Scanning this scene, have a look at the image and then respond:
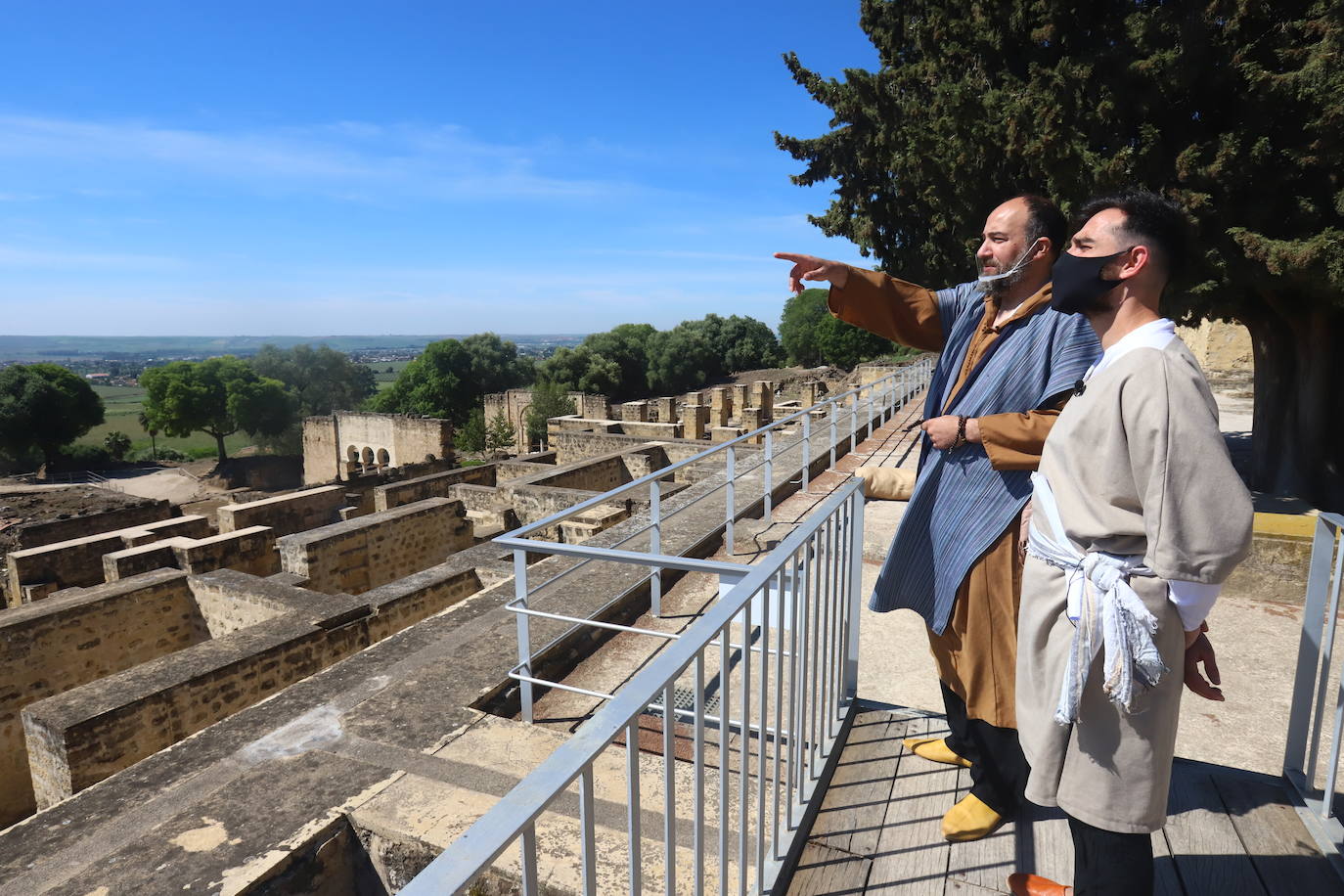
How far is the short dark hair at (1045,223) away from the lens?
84.4 inches

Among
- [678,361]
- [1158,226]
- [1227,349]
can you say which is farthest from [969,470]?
[678,361]

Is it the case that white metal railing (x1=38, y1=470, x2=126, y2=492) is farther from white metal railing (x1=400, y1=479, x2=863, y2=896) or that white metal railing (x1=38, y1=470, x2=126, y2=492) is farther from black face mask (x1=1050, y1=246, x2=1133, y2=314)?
black face mask (x1=1050, y1=246, x2=1133, y2=314)

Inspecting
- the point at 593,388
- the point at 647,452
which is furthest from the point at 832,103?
the point at 593,388

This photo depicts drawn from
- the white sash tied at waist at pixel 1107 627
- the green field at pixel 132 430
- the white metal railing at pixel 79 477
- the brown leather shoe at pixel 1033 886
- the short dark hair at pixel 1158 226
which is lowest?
the green field at pixel 132 430

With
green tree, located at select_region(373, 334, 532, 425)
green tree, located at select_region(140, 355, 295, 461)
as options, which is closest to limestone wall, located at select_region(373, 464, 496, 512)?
green tree, located at select_region(140, 355, 295, 461)

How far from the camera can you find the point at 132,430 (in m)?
96.4

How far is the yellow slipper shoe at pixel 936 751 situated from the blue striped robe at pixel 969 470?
1.92 ft

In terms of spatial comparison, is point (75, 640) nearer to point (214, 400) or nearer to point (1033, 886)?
point (1033, 886)

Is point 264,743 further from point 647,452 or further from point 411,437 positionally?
point 411,437

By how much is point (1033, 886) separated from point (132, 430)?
11828cm

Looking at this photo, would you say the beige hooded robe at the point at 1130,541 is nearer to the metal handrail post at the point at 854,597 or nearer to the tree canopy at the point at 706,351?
the metal handrail post at the point at 854,597

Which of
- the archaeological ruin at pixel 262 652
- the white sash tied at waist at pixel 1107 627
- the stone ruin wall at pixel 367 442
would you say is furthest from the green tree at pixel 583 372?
the white sash tied at waist at pixel 1107 627

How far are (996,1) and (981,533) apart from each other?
9589 mm

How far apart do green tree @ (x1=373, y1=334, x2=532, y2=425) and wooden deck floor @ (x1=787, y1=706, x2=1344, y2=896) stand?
5691 centimetres
